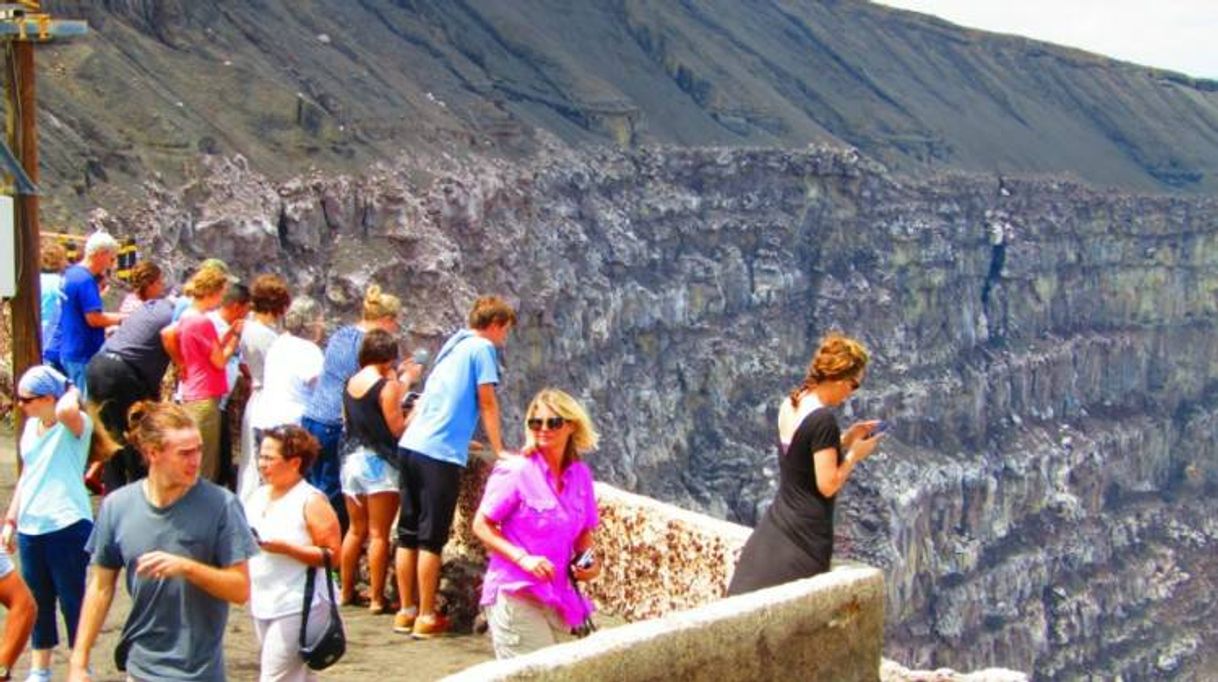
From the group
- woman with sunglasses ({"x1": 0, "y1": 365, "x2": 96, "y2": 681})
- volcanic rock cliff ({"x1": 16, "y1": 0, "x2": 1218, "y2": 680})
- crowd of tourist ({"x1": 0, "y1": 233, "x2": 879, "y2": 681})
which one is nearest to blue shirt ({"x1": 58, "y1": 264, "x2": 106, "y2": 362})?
crowd of tourist ({"x1": 0, "y1": 233, "x2": 879, "y2": 681})

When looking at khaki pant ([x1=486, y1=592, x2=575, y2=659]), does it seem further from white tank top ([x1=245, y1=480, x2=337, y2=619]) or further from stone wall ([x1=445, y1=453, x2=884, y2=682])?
white tank top ([x1=245, y1=480, x2=337, y2=619])

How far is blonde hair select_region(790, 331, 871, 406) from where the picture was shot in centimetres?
680

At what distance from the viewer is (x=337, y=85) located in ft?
171

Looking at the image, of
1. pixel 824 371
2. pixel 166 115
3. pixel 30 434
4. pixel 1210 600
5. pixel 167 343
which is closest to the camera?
pixel 824 371

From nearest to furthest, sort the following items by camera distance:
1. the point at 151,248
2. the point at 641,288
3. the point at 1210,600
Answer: the point at 151,248
the point at 641,288
the point at 1210,600

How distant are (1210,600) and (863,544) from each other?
22.0 meters

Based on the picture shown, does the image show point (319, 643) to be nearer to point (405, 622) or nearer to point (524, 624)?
point (524, 624)

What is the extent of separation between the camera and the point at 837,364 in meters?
6.80

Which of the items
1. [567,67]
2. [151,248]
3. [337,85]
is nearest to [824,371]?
[151,248]

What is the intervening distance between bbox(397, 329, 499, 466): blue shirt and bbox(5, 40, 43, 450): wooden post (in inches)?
132

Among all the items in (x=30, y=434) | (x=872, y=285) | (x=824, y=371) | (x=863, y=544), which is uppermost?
(x=824, y=371)

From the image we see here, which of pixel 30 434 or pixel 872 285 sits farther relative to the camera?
pixel 872 285

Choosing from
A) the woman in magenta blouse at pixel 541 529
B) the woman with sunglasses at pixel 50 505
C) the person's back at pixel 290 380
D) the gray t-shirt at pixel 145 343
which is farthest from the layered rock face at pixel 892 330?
the woman in magenta blouse at pixel 541 529

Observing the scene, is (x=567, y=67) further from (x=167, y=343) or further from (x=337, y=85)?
(x=167, y=343)
